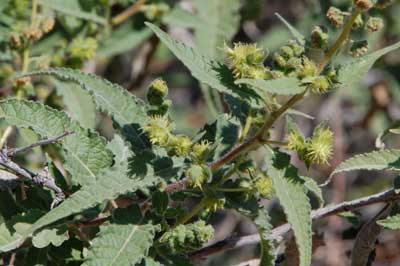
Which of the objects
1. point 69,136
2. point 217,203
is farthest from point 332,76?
point 69,136

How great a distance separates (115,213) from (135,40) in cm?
168

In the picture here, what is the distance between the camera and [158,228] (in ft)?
6.70

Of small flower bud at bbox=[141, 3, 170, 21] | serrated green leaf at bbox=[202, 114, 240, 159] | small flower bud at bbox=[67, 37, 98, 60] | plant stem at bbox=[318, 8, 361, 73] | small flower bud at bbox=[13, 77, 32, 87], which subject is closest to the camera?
plant stem at bbox=[318, 8, 361, 73]

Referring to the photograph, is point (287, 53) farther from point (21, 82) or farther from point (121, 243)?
point (21, 82)

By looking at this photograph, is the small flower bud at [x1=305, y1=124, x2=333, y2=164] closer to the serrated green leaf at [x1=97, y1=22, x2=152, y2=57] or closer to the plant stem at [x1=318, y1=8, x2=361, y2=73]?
the plant stem at [x1=318, y1=8, x2=361, y2=73]

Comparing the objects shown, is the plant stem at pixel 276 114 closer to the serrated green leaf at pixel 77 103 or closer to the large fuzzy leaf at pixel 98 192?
the large fuzzy leaf at pixel 98 192

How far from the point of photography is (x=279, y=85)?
1.91 metres

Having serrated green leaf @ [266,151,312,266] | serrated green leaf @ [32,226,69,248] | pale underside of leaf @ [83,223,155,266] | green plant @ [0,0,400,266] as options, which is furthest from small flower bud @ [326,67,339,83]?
serrated green leaf @ [32,226,69,248]

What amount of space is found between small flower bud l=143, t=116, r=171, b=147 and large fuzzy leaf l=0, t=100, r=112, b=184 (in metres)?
0.20

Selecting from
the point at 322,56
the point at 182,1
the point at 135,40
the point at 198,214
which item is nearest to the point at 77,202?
the point at 198,214

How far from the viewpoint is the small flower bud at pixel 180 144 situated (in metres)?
2.00

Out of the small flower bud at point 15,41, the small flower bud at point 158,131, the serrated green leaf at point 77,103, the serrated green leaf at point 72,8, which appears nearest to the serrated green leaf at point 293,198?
the small flower bud at point 158,131

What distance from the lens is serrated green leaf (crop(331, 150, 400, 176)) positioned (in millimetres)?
2141

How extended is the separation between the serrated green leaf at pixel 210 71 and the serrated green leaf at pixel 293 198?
0.16m
